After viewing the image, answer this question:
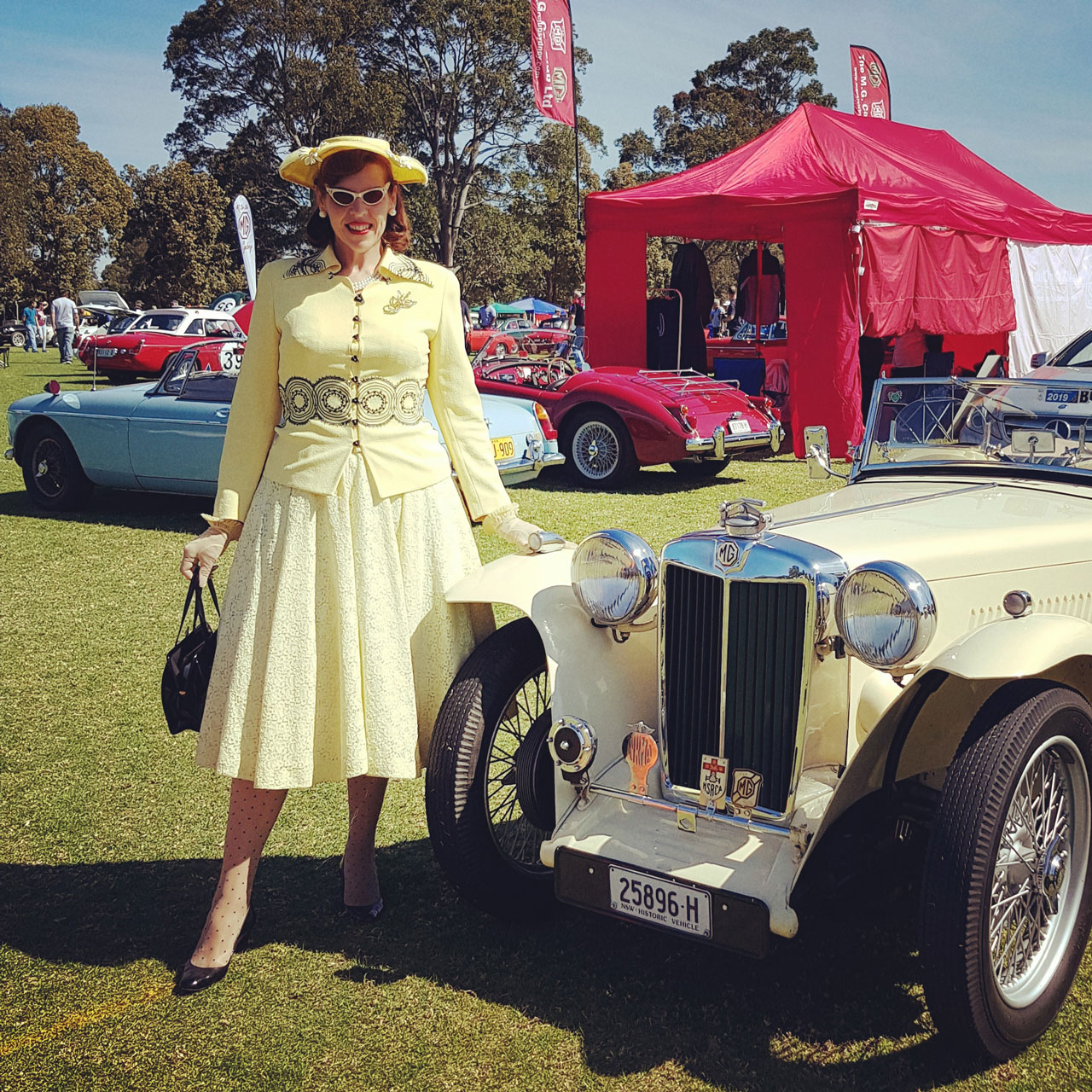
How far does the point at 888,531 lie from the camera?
2855 millimetres

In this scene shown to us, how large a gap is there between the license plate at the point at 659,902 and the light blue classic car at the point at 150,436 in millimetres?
6205

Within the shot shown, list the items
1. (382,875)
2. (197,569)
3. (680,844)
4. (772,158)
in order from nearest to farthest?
→ (680,844) → (197,569) → (382,875) → (772,158)

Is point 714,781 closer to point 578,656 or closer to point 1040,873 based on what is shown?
point 578,656

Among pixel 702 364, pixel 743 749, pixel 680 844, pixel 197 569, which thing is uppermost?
pixel 702 364

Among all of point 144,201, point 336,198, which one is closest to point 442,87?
point 144,201

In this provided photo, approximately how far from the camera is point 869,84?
21.2m

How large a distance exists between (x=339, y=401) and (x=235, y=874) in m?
1.20

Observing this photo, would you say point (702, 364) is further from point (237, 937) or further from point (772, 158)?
point (237, 937)

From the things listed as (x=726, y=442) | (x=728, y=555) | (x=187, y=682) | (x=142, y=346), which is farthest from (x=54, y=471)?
(x=142, y=346)

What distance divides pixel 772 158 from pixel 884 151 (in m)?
1.65

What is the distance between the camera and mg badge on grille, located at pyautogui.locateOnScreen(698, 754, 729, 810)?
2.60 metres

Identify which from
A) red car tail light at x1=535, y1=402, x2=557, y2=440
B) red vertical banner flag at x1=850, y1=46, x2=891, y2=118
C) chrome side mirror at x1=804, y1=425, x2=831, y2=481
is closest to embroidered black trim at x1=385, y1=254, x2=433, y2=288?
chrome side mirror at x1=804, y1=425, x2=831, y2=481

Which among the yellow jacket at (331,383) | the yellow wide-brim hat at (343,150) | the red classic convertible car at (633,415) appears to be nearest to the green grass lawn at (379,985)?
the yellow jacket at (331,383)

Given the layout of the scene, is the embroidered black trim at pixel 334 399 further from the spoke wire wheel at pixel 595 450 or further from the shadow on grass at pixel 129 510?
the spoke wire wheel at pixel 595 450
